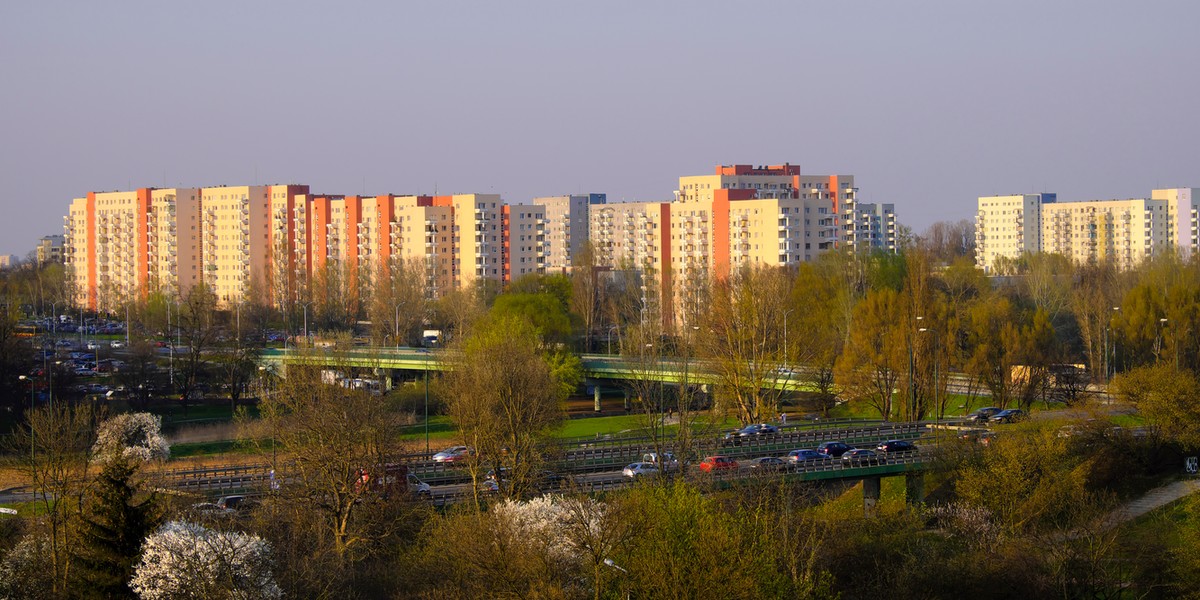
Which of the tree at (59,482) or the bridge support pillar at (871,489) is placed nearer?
the tree at (59,482)

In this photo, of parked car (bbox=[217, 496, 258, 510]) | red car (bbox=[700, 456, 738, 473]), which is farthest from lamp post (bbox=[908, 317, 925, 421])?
parked car (bbox=[217, 496, 258, 510])

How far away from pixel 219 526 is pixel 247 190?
98.1 meters

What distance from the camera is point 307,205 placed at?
11831 centimetres

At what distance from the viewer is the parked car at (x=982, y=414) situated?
4881 cm

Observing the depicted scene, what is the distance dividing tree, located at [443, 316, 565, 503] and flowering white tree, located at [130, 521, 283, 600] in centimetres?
969

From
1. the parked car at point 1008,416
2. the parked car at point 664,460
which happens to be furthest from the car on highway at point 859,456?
the parked car at point 1008,416

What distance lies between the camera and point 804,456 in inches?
1524

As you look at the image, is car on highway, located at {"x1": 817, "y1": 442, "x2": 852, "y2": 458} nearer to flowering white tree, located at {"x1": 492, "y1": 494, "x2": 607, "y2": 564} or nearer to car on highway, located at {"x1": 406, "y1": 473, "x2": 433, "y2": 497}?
car on highway, located at {"x1": 406, "y1": 473, "x2": 433, "y2": 497}

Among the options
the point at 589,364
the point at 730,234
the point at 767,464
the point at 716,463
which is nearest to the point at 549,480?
the point at 716,463

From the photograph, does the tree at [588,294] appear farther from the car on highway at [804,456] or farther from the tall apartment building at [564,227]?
the tall apartment building at [564,227]

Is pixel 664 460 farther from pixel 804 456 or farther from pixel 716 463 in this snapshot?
pixel 804 456

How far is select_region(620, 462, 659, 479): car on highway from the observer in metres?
35.5

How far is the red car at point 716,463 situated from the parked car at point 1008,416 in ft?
42.8

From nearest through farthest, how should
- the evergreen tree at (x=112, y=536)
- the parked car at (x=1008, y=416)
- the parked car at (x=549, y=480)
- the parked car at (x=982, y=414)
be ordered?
the evergreen tree at (x=112, y=536), the parked car at (x=549, y=480), the parked car at (x=1008, y=416), the parked car at (x=982, y=414)
